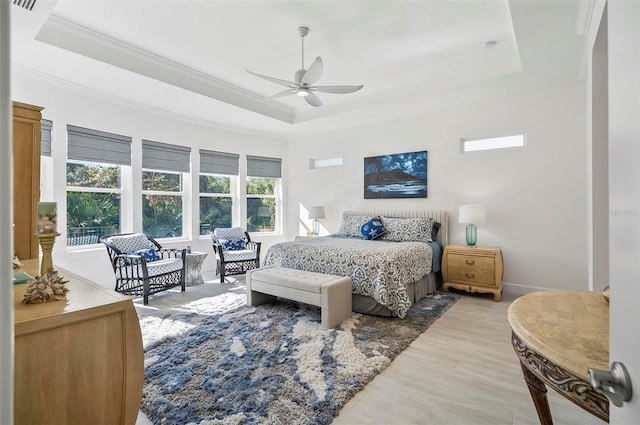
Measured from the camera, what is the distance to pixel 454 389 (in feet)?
6.49

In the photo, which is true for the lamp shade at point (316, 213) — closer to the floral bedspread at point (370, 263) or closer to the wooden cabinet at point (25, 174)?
the floral bedspread at point (370, 263)

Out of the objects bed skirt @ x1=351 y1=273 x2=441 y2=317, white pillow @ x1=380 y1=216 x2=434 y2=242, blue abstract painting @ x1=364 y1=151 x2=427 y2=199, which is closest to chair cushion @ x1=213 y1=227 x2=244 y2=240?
blue abstract painting @ x1=364 y1=151 x2=427 y2=199

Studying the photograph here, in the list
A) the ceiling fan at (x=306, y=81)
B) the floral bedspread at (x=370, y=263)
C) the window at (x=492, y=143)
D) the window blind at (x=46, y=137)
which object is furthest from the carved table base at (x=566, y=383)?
the window blind at (x=46, y=137)

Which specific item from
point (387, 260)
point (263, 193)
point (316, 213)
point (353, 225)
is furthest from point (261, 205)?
point (387, 260)

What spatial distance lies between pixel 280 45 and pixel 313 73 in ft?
2.36

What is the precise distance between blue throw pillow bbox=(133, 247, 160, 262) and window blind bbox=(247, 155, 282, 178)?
2498mm

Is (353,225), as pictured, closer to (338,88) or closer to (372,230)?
(372,230)

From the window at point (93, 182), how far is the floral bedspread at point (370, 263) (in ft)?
8.15

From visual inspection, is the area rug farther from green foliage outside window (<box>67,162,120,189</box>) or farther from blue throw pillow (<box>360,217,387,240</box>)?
green foliage outside window (<box>67,162,120,189</box>)

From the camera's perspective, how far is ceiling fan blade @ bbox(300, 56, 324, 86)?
9.53ft

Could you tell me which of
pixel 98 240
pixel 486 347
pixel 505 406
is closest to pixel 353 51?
pixel 486 347

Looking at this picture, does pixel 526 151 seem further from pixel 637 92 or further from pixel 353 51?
pixel 637 92

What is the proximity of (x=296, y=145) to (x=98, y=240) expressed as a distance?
3.87m

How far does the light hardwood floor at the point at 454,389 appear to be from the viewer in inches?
68.1
